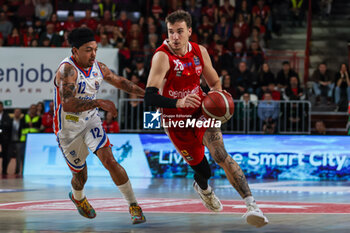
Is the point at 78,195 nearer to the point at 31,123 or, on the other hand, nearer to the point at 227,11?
the point at 31,123

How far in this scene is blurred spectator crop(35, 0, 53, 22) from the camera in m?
24.6

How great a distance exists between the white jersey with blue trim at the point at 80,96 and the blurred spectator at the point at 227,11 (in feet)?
50.3

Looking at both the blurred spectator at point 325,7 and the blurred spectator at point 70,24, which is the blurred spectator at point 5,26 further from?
the blurred spectator at point 325,7

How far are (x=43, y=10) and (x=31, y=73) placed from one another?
17.9 feet

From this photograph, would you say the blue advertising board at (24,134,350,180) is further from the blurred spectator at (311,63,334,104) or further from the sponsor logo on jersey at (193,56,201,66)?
the sponsor logo on jersey at (193,56,201,66)

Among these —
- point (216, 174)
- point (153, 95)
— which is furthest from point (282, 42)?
point (153, 95)

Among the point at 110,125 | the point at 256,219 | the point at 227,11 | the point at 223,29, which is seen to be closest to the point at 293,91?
the point at 223,29

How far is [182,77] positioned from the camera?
851 cm

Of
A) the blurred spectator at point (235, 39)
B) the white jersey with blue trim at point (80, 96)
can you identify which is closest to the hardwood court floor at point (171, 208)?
the white jersey with blue trim at point (80, 96)

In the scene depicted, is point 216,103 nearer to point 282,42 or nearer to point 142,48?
point 142,48

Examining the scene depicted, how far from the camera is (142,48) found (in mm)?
22297

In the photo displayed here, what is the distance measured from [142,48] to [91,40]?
13.9 metres

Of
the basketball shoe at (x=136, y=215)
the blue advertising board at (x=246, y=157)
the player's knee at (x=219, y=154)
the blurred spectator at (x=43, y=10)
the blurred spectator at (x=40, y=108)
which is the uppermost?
the blurred spectator at (x=43, y=10)

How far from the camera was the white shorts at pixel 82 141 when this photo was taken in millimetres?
8523
